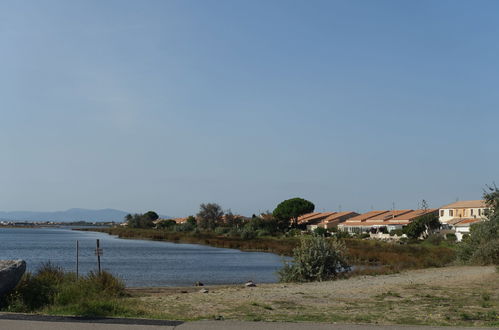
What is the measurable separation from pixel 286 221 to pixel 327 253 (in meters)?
101

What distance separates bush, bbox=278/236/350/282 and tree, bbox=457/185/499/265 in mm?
6855

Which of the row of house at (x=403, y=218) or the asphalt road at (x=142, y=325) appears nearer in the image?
the asphalt road at (x=142, y=325)

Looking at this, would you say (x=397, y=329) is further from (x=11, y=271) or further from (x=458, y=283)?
(x=458, y=283)

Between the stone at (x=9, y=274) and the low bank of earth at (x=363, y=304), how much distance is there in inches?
117

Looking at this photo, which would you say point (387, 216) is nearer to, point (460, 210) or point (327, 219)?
point (460, 210)

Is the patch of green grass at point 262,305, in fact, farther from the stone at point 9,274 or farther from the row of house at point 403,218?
the row of house at point 403,218

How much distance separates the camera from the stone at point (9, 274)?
44.0 ft

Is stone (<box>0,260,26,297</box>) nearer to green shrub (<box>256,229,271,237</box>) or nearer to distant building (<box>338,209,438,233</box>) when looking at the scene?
green shrub (<box>256,229,271,237</box>)

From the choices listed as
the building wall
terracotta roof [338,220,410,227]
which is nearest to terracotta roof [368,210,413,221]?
terracotta roof [338,220,410,227]

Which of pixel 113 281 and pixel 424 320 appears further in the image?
pixel 113 281

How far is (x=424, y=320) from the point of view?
12.8 meters

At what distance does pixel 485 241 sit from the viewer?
29172mm

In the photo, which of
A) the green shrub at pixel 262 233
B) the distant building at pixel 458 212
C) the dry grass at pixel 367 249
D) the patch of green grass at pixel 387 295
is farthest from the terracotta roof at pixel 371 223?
the patch of green grass at pixel 387 295

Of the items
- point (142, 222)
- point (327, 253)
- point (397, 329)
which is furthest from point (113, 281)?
point (142, 222)
